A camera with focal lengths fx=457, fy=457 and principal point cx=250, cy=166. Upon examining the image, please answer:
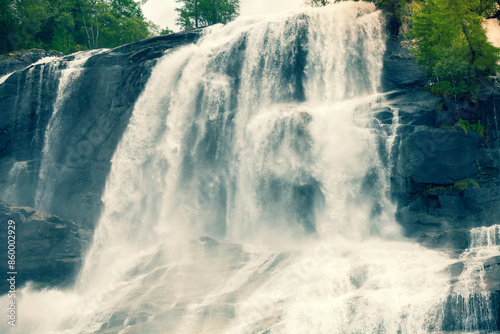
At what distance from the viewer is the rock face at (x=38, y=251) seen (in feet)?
85.7

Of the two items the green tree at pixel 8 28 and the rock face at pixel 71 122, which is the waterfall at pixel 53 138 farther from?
the green tree at pixel 8 28

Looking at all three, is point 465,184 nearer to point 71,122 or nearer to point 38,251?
point 38,251

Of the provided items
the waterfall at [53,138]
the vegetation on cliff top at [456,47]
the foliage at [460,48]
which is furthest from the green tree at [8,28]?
the foliage at [460,48]

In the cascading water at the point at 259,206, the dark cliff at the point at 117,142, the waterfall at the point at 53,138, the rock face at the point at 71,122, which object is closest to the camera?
the cascading water at the point at 259,206

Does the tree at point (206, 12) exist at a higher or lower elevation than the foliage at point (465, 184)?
higher

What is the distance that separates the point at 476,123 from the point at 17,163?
30350 mm

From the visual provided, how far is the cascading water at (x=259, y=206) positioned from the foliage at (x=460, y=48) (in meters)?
3.60

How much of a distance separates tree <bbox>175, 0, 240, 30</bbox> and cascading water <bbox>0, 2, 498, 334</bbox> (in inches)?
726

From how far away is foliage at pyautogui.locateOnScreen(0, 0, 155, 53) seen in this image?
49594 mm

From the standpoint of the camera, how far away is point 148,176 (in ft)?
97.1

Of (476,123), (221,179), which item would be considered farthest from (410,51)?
(221,179)

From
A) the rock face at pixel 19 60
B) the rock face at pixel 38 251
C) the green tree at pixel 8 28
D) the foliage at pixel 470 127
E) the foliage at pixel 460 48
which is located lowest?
the rock face at pixel 38 251

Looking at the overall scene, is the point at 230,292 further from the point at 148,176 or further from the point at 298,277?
the point at 148,176

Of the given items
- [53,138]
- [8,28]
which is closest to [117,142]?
[53,138]
